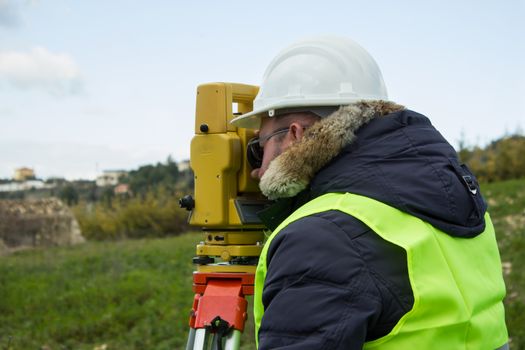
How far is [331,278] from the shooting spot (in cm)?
143

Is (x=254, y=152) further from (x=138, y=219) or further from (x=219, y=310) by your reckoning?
(x=138, y=219)

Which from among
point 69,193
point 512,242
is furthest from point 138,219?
point 512,242

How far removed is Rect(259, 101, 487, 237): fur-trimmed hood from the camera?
62.1 inches

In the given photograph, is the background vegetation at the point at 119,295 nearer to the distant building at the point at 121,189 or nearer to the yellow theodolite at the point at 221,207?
the yellow theodolite at the point at 221,207

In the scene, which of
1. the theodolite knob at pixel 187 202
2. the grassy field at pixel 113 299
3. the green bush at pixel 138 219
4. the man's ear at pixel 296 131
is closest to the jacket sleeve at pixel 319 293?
the man's ear at pixel 296 131

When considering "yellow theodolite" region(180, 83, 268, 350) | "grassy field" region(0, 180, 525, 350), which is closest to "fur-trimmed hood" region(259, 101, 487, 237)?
"yellow theodolite" region(180, 83, 268, 350)

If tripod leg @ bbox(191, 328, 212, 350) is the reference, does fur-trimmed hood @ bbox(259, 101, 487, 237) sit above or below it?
above

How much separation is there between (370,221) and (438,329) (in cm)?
28

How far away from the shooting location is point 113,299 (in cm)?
799

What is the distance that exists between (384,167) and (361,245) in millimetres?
228

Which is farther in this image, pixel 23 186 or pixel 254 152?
pixel 23 186

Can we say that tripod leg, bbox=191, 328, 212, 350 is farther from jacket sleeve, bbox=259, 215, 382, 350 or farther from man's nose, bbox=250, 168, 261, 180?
jacket sleeve, bbox=259, 215, 382, 350

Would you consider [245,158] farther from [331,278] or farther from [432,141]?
[331,278]

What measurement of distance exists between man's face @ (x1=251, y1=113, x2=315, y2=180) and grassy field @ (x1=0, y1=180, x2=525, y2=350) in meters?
3.68
